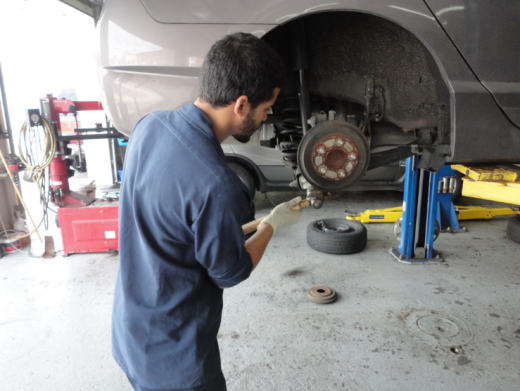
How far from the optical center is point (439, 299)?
228 cm

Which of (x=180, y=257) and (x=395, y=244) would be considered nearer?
(x=180, y=257)

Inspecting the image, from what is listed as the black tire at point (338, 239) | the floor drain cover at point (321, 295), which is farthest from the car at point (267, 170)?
the floor drain cover at point (321, 295)

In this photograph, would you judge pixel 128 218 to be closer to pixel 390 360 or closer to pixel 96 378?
pixel 96 378

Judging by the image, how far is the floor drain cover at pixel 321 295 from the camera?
2.24m

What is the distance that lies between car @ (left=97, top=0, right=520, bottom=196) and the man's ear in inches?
30.0

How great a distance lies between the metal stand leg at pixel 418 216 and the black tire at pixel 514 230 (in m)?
0.93

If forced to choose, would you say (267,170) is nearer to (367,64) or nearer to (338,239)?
(338,239)

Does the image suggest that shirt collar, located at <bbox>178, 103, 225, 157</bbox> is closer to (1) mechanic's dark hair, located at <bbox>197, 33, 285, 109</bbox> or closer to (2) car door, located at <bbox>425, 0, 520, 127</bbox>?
(1) mechanic's dark hair, located at <bbox>197, 33, 285, 109</bbox>

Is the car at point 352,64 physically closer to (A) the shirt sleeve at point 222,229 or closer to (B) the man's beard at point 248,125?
(B) the man's beard at point 248,125

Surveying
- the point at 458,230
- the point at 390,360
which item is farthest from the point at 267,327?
the point at 458,230

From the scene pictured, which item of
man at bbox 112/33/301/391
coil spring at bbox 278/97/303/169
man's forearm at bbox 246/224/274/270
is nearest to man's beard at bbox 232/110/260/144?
man at bbox 112/33/301/391

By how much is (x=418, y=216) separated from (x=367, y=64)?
1508 millimetres

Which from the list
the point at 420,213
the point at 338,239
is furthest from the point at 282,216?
the point at 420,213

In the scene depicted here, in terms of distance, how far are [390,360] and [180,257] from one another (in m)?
1.38
